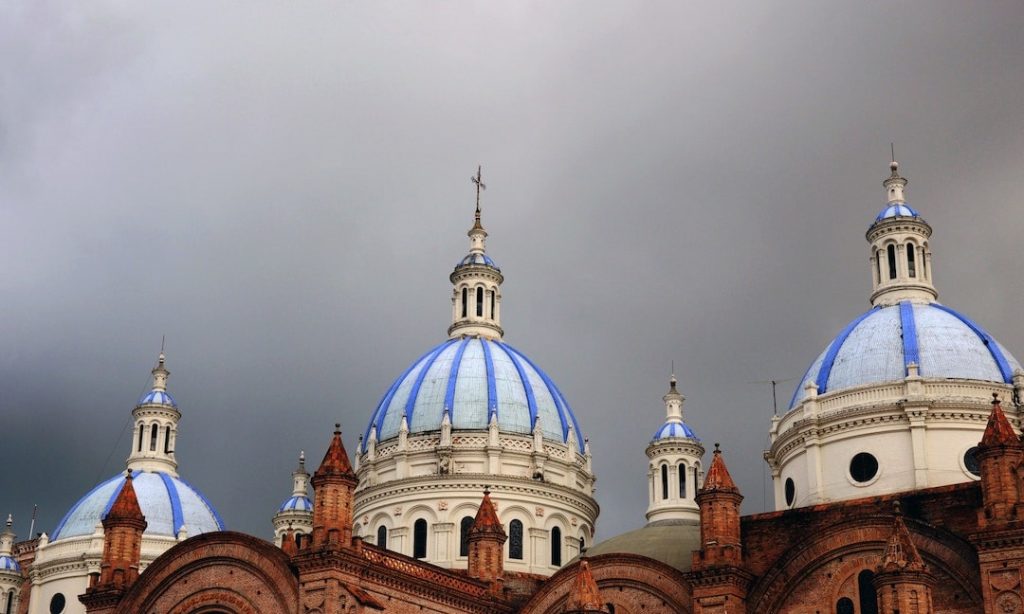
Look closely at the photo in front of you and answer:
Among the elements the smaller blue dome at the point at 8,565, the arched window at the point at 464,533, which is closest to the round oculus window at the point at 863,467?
the arched window at the point at 464,533

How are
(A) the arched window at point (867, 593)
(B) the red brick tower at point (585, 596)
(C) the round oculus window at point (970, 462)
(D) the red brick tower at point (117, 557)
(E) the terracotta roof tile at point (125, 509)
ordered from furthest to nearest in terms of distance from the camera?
(C) the round oculus window at point (970, 462) < (E) the terracotta roof tile at point (125, 509) < (D) the red brick tower at point (117, 557) < (A) the arched window at point (867, 593) < (B) the red brick tower at point (585, 596)

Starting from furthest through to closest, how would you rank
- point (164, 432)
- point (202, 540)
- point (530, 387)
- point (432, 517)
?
point (164, 432), point (530, 387), point (432, 517), point (202, 540)

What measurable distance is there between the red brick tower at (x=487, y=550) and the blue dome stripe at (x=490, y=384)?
40.7ft

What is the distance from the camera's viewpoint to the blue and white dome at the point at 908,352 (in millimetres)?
Result: 63062

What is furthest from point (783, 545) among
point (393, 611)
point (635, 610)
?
point (393, 611)

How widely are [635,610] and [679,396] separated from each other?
2579cm

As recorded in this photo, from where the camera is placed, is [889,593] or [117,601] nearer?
[889,593]

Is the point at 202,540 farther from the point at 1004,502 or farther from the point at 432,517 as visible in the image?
the point at 1004,502

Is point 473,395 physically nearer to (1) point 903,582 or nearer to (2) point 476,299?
(2) point 476,299

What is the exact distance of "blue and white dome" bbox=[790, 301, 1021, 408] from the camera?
6306cm

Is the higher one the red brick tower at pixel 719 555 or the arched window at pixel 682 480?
the arched window at pixel 682 480

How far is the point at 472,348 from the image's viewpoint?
258 ft

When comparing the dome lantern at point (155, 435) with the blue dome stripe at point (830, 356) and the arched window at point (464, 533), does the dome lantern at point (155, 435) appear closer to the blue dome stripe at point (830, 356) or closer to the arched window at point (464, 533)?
the arched window at point (464, 533)

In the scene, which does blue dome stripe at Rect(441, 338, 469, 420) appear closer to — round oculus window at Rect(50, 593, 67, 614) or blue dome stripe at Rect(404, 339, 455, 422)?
blue dome stripe at Rect(404, 339, 455, 422)
